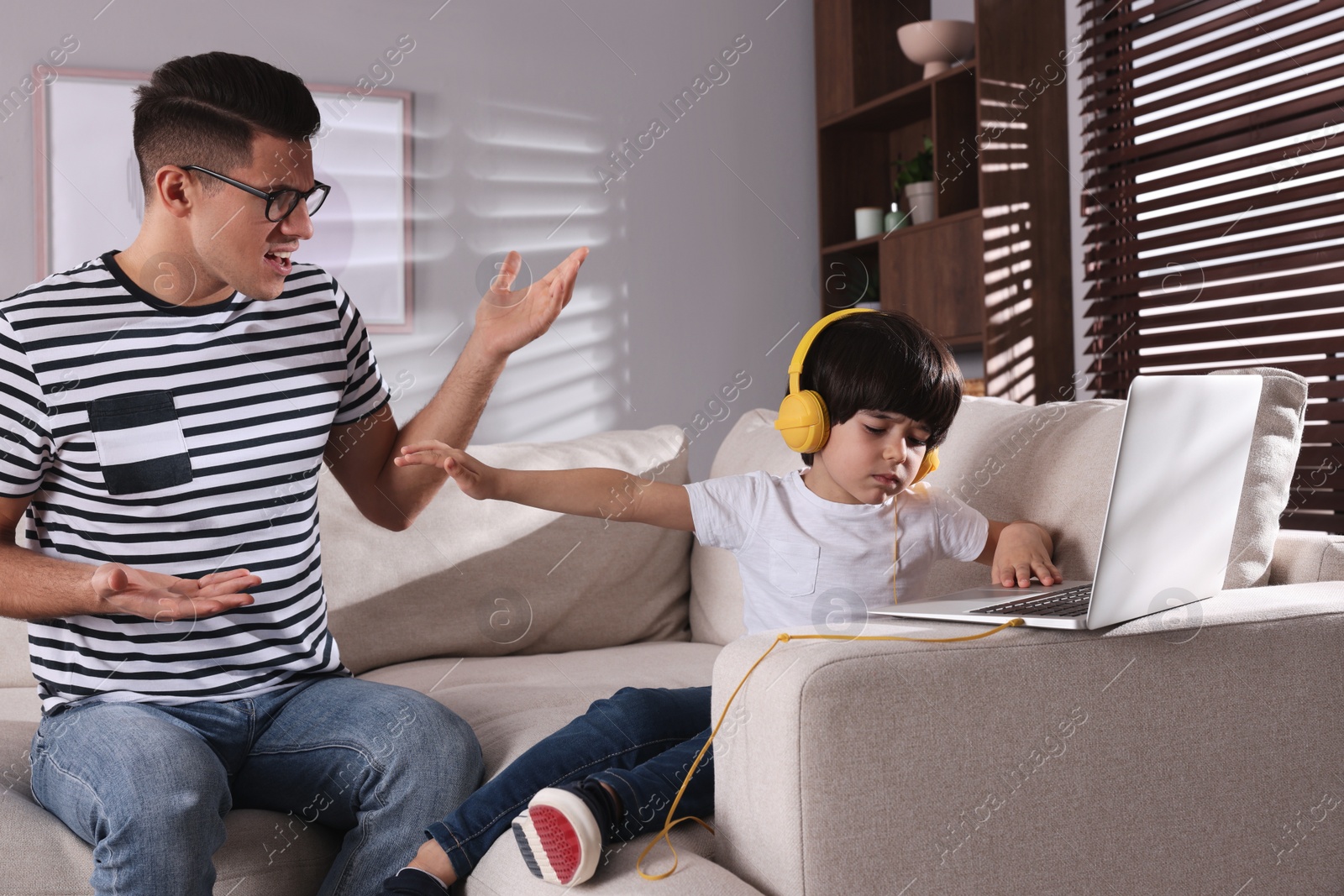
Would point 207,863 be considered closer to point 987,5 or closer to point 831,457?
point 831,457

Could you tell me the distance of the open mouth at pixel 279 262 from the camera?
131cm

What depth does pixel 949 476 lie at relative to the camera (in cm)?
159

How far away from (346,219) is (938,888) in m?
2.80

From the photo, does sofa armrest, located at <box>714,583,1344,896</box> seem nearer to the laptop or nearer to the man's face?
the laptop

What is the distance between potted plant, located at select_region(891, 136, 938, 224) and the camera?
339 centimetres

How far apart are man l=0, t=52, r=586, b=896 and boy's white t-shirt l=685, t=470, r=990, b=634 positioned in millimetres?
351

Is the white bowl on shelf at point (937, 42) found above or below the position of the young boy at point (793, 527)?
above

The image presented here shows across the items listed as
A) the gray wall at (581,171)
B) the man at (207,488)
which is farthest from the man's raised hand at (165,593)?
the gray wall at (581,171)

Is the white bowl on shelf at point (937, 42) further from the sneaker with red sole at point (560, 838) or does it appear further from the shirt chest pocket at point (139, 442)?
the sneaker with red sole at point (560, 838)

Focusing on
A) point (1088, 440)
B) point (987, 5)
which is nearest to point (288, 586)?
point (1088, 440)

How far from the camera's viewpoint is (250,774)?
51.0 inches

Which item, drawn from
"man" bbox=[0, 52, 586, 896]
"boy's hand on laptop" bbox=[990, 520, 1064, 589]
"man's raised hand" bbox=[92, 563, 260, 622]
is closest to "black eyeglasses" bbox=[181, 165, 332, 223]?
"man" bbox=[0, 52, 586, 896]

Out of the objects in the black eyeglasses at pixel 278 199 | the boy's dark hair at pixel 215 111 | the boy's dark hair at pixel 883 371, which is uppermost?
the boy's dark hair at pixel 215 111

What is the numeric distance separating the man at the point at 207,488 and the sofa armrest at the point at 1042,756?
1.52ft
